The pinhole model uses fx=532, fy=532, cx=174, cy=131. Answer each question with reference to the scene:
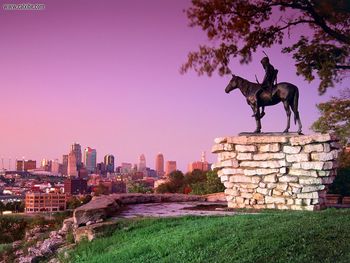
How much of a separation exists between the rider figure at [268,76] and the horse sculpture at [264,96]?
0.08 meters

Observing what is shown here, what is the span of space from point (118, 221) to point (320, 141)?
377 cm

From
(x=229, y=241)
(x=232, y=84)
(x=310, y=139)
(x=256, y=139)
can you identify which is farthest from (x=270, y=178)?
(x=229, y=241)

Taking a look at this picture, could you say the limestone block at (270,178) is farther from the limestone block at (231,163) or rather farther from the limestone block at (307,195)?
the limestone block at (231,163)

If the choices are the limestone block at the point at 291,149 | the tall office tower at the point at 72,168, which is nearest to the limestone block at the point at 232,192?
the limestone block at the point at 291,149

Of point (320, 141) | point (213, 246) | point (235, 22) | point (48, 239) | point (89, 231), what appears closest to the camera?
point (213, 246)

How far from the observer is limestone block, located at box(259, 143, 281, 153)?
9.52 m

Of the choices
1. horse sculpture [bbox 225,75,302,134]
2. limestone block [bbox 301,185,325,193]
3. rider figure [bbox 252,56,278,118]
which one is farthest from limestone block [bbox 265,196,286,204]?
rider figure [bbox 252,56,278,118]

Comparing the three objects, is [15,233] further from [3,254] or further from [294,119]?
[294,119]

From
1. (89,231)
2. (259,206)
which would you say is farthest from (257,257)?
(259,206)

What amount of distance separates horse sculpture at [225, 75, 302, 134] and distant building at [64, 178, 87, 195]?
370 inches

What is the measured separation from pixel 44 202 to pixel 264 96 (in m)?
10.8

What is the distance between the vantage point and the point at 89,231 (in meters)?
7.27

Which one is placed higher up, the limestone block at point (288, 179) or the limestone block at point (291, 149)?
the limestone block at point (291, 149)

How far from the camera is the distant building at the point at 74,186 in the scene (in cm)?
1841
